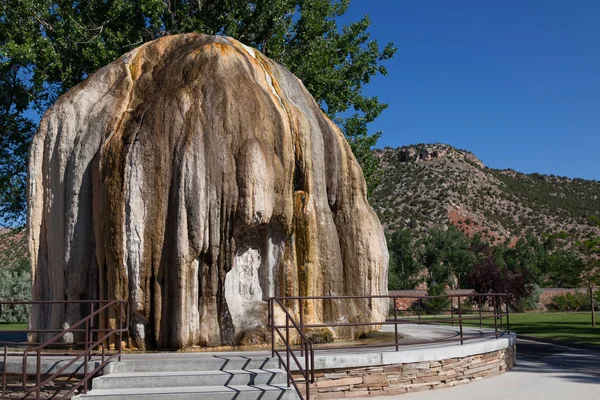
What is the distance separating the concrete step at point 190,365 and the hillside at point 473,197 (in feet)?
219

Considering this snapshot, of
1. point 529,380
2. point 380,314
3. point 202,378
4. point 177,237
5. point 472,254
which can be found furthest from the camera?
point 472,254

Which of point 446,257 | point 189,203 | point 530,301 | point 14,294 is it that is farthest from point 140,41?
point 446,257

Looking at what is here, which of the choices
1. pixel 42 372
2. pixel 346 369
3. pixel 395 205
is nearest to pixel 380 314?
pixel 346 369

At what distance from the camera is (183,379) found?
8070mm

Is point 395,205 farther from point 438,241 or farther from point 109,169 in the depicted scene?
point 109,169

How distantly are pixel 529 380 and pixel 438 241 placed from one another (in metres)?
51.9

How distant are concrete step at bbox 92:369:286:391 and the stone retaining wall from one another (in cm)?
76

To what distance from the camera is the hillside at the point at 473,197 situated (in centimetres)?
7762

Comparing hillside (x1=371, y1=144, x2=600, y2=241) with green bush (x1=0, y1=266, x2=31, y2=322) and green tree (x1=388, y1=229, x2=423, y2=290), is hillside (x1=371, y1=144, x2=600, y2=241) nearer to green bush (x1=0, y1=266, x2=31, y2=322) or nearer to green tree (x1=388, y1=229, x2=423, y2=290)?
green tree (x1=388, y1=229, x2=423, y2=290)

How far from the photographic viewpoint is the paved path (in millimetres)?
9359

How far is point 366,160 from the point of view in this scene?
25.8 meters

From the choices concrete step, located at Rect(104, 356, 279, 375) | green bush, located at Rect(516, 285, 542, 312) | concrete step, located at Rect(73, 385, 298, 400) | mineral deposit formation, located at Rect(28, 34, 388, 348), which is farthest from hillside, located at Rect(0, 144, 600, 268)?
concrete step, located at Rect(73, 385, 298, 400)

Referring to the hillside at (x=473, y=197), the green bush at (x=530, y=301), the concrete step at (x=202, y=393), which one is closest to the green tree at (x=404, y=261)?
the green bush at (x=530, y=301)

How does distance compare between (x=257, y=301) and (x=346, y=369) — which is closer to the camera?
(x=346, y=369)
